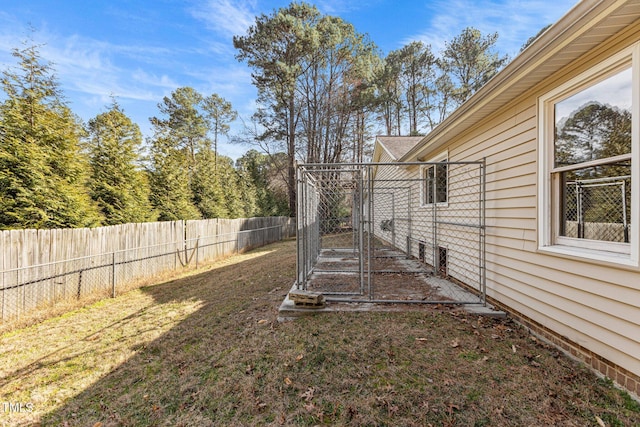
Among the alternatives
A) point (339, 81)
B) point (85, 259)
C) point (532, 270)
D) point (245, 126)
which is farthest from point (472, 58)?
point (85, 259)

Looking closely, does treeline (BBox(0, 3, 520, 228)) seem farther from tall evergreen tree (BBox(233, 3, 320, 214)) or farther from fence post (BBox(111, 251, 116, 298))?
fence post (BBox(111, 251, 116, 298))

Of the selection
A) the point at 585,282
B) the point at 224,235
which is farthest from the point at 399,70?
the point at 585,282

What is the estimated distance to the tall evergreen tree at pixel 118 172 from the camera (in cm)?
660

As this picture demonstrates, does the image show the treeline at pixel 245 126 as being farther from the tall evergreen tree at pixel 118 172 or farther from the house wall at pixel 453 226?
the house wall at pixel 453 226

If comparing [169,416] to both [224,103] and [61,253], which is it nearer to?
[61,253]

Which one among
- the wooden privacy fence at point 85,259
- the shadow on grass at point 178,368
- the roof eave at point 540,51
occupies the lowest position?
the shadow on grass at point 178,368

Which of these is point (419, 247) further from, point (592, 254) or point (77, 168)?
point (77, 168)

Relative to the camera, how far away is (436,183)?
6.36 meters

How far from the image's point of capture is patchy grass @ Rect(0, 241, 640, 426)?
2113 millimetres

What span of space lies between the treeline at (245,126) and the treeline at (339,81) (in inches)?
2.7

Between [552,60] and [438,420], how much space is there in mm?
3335

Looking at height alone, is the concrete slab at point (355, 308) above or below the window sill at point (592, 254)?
below

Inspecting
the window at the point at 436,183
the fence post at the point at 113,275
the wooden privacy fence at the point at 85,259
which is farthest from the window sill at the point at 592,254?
the fence post at the point at 113,275

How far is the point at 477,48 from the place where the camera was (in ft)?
57.0
